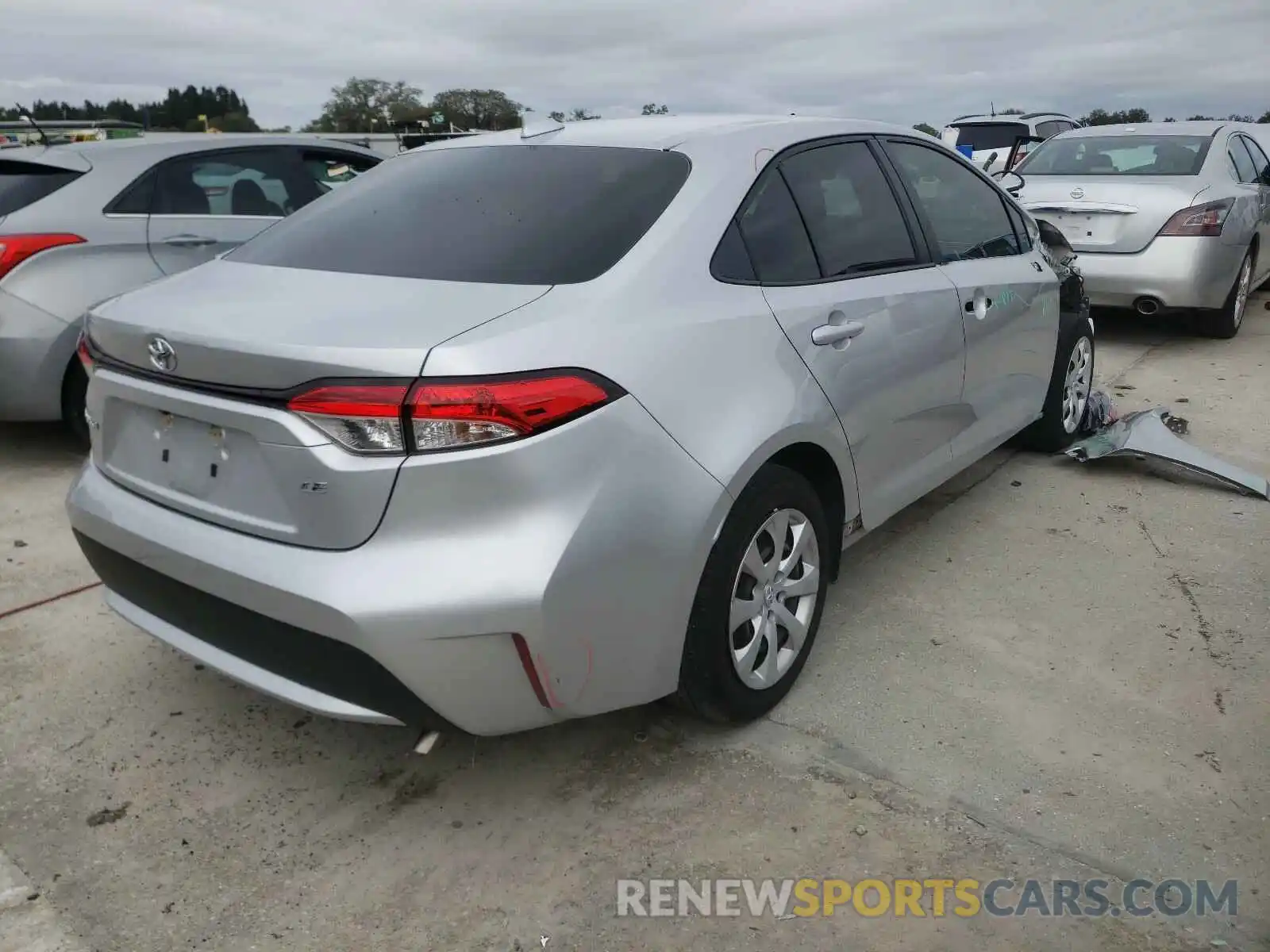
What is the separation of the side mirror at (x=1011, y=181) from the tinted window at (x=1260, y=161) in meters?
A: 1.92

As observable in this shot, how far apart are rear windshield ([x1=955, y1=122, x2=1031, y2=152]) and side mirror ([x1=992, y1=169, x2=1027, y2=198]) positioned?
7594 mm

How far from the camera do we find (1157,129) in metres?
7.63

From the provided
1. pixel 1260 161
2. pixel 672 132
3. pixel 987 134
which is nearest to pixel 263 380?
pixel 672 132

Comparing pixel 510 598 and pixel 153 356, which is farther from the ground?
pixel 153 356

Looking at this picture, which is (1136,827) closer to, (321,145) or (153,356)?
(153,356)

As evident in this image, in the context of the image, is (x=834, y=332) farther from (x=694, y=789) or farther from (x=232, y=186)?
(x=232, y=186)

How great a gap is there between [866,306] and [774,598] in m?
0.90

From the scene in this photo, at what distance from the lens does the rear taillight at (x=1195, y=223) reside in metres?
6.62

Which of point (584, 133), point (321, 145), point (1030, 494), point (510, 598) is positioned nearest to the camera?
point (510, 598)

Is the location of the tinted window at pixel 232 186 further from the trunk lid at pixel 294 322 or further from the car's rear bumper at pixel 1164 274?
the car's rear bumper at pixel 1164 274

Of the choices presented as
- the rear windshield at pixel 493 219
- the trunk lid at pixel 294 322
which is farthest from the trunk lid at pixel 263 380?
the rear windshield at pixel 493 219

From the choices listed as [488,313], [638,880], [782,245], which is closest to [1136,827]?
[638,880]

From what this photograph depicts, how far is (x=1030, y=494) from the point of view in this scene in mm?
4438

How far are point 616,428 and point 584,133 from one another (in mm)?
1312
